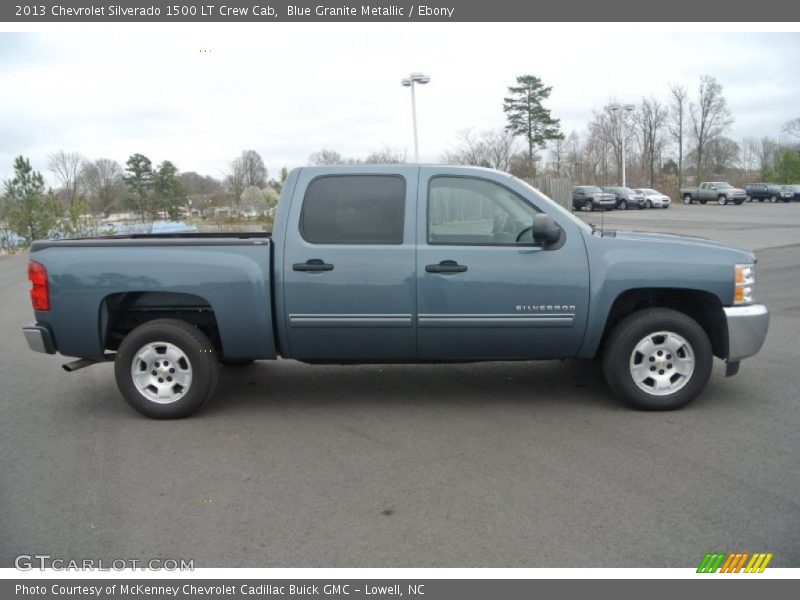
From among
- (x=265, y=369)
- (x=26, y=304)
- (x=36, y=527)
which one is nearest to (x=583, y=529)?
(x=36, y=527)

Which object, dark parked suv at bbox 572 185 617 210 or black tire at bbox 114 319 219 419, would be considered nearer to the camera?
black tire at bbox 114 319 219 419

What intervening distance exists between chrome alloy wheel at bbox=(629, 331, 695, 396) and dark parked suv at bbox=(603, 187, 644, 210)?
45.6 metres

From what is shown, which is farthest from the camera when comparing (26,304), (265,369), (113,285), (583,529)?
(26,304)

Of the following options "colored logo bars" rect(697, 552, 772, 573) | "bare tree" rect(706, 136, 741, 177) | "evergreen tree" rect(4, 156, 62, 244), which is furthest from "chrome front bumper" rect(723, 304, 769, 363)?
"bare tree" rect(706, 136, 741, 177)

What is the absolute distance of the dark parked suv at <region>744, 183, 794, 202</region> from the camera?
51.3 metres

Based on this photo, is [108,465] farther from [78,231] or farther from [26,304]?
[78,231]

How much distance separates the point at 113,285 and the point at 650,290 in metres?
4.18

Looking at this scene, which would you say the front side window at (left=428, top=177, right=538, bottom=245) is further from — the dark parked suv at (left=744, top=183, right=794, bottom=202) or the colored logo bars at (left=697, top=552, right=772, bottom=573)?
the dark parked suv at (left=744, top=183, right=794, bottom=202)

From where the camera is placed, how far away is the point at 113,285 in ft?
17.1

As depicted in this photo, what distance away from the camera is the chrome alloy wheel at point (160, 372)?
532cm

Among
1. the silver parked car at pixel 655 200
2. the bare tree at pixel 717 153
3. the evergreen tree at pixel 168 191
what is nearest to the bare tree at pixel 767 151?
the bare tree at pixel 717 153

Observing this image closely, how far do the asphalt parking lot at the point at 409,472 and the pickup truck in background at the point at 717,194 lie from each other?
157 ft

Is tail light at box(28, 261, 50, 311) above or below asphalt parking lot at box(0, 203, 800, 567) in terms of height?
above

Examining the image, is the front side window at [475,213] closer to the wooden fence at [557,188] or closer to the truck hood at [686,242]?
the truck hood at [686,242]
